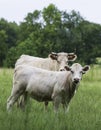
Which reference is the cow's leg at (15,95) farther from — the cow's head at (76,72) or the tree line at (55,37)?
the tree line at (55,37)

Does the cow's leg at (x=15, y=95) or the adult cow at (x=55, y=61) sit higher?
the adult cow at (x=55, y=61)

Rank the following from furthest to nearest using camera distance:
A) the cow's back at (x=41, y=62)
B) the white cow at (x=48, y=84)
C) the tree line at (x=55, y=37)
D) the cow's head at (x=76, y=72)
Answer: the tree line at (x=55, y=37)
the cow's back at (x=41, y=62)
the white cow at (x=48, y=84)
the cow's head at (x=76, y=72)

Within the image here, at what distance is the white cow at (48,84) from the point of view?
36.9ft

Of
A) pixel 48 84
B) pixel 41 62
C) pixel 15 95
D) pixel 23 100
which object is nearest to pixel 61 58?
pixel 41 62

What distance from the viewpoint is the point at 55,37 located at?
85250 millimetres

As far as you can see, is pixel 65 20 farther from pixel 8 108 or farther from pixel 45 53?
pixel 8 108

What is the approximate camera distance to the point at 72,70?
37.0ft

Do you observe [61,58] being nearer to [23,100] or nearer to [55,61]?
[55,61]

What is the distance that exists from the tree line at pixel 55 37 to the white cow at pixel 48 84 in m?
67.1

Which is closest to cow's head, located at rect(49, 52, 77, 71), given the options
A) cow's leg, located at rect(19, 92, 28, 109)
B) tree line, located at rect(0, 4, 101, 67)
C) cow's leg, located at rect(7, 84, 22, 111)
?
cow's leg, located at rect(19, 92, 28, 109)

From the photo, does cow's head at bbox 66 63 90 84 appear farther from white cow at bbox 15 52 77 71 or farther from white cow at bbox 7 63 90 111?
white cow at bbox 15 52 77 71

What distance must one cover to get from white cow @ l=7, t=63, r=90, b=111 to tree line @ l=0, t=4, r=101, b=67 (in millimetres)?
67112

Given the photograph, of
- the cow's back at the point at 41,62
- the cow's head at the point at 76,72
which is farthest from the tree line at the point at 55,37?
the cow's head at the point at 76,72

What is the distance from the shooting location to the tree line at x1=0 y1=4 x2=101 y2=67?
271ft
